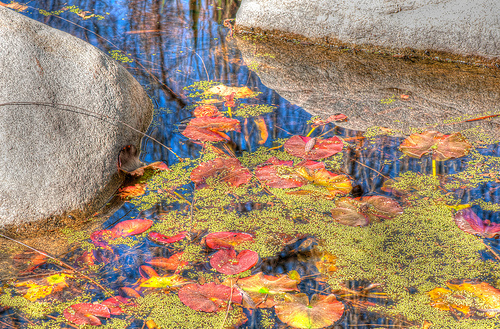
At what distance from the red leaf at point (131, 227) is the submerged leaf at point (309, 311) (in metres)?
0.56

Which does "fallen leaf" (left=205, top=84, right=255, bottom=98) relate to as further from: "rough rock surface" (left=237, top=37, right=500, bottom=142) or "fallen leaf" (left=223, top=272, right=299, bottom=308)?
"fallen leaf" (left=223, top=272, right=299, bottom=308)

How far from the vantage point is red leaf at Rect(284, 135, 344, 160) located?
190cm

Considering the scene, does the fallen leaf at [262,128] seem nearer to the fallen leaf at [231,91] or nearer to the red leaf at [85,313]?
the fallen leaf at [231,91]

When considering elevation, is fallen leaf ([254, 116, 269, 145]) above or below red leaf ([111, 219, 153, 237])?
above

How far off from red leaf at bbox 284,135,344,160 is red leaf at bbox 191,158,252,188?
261 mm

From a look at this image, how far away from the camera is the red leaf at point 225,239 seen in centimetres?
144

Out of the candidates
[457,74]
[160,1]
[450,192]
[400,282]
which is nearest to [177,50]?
[160,1]

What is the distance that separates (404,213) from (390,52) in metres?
1.58

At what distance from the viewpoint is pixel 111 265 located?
1.37 meters

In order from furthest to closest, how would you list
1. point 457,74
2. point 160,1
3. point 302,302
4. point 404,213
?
point 160,1 < point 457,74 < point 404,213 < point 302,302

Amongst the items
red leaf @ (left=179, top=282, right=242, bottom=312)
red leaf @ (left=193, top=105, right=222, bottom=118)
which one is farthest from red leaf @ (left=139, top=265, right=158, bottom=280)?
red leaf @ (left=193, top=105, right=222, bottom=118)

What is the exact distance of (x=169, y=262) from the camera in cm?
138

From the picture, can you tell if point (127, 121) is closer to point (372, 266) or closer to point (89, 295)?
point (89, 295)

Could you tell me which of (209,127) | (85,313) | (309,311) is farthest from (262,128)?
(85,313)
